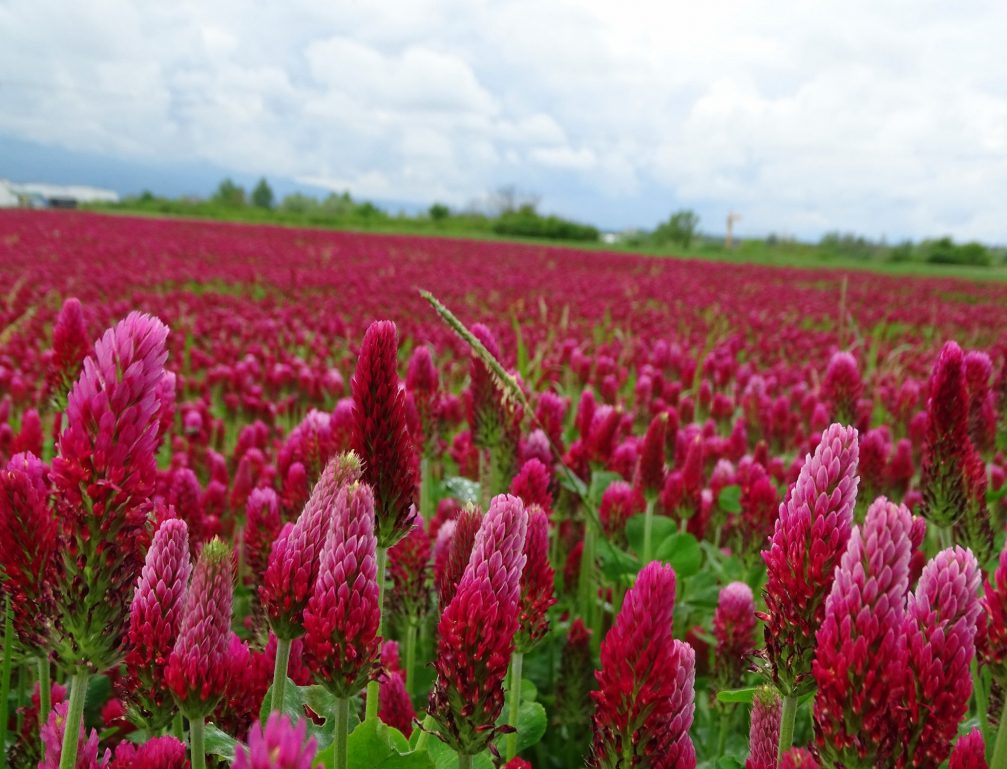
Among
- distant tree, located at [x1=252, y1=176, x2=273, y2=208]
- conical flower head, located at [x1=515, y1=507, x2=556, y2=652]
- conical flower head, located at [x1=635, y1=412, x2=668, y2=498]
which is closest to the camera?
conical flower head, located at [x1=515, y1=507, x2=556, y2=652]

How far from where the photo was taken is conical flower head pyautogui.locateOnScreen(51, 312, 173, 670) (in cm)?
76

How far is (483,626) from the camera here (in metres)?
0.82

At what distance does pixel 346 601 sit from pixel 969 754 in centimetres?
67

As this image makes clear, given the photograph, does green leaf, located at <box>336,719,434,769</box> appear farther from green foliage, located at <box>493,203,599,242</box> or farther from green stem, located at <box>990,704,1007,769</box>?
green foliage, located at <box>493,203,599,242</box>

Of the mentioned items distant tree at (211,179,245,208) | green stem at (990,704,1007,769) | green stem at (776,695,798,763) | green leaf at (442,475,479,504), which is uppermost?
distant tree at (211,179,245,208)

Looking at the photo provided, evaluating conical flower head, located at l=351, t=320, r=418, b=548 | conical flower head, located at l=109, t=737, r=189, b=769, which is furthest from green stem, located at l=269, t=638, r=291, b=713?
conical flower head, located at l=351, t=320, r=418, b=548

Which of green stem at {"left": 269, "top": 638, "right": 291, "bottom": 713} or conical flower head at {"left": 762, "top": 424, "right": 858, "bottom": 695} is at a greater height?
conical flower head at {"left": 762, "top": 424, "right": 858, "bottom": 695}

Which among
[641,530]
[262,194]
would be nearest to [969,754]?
[641,530]

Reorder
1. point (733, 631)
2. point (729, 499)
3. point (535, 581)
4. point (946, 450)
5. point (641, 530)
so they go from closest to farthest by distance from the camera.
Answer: point (535, 581) → point (946, 450) → point (733, 631) → point (641, 530) → point (729, 499)

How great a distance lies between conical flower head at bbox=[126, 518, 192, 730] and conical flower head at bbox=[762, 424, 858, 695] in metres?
0.68

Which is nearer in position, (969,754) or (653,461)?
(969,754)

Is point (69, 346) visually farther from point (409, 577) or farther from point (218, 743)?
point (218, 743)

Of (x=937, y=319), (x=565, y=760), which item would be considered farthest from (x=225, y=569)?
(x=937, y=319)

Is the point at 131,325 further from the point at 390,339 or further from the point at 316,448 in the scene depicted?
the point at 316,448
